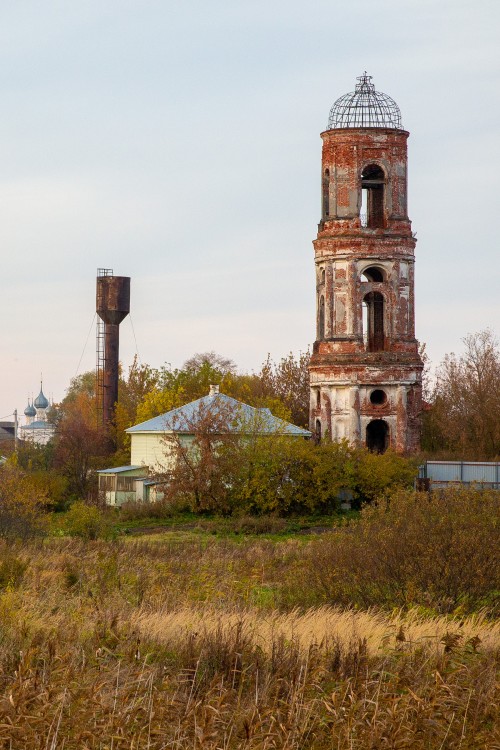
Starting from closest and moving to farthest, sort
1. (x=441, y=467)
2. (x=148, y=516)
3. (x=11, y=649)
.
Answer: (x=11, y=649) → (x=148, y=516) → (x=441, y=467)

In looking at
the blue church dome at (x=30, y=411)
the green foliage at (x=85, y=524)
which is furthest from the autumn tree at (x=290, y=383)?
the blue church dome at (x=30, y=411)

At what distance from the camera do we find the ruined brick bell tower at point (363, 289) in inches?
1781

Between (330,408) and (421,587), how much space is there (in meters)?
30.9

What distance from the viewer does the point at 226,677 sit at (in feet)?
29.6

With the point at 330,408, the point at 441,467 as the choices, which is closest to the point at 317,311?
the point at 330,408

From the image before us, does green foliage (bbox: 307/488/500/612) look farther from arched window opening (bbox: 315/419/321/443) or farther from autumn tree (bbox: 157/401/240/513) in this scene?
arched window opening (bbox: 315/419/321/443)

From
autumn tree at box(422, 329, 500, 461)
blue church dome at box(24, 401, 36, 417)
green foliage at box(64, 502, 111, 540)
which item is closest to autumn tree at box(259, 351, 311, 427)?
autumn tree at box(422, 329, 500, 461)

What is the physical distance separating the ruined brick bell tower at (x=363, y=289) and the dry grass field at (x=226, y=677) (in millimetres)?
31498

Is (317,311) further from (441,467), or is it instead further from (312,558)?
(312,558)

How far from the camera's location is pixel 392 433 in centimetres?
4541

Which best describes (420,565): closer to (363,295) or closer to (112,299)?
(363,295)

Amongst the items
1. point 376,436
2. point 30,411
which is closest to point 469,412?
point 376,436

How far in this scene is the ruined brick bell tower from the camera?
45250mm

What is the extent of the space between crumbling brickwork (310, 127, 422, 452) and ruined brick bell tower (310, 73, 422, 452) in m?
0.04
